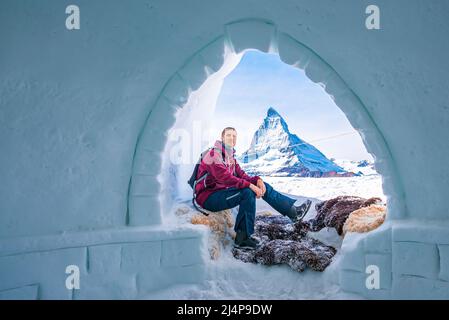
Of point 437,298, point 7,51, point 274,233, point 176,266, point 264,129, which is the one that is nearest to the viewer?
point 437,298

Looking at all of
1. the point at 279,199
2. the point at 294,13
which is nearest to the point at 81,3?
the point at 294,13

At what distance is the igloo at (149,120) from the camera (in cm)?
220

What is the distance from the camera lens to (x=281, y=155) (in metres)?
4.45

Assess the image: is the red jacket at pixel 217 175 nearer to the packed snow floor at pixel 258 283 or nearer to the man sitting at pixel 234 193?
the man sitting at pixel 234 193

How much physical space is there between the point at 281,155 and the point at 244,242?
177cm

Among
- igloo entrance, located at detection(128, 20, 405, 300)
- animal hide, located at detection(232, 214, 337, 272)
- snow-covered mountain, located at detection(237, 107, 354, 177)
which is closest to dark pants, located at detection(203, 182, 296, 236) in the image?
animal hide, located at detection(232, 214, 337, 272)

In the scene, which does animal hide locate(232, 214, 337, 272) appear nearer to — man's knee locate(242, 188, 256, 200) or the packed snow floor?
the packed snow floor

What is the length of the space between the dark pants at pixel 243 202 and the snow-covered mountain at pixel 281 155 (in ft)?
4.57

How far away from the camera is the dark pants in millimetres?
2980

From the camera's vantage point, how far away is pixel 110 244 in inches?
95.5

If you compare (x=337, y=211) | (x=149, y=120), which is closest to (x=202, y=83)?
(x=149, y=120)

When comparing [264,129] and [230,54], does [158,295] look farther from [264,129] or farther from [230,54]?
[264,129]

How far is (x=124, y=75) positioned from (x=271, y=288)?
2.07 meters

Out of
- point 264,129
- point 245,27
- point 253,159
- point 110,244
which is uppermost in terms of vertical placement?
point 245,27
